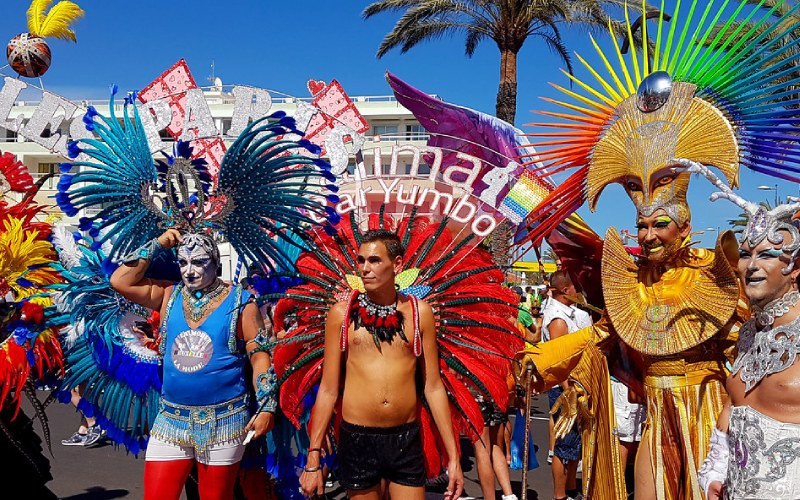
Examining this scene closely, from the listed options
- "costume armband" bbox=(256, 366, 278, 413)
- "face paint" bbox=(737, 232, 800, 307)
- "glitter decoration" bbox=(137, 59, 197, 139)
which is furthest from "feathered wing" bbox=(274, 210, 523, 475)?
"glitter decoration" bbox=(137, 59, 197, 139)

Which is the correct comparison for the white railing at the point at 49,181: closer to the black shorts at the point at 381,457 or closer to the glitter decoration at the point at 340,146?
the glitter decoration at the point at 340,146

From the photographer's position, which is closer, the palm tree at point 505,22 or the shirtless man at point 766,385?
the shirtless man at point 766,385

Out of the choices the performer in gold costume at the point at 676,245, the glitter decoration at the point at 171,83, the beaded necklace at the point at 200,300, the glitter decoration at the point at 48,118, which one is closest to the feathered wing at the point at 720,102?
the performer in gold costume at the point at 676,245

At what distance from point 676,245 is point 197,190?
2646 mm

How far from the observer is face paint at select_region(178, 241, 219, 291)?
3.82 meters

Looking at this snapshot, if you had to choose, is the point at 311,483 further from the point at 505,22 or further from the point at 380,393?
the point at 505,22

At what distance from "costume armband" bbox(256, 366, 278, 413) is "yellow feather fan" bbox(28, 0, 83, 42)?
5.14 metres

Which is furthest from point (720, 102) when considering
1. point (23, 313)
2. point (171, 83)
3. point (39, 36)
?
point (171, 83)

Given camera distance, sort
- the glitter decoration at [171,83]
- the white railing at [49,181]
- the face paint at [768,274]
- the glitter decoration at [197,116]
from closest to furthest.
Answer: the face paint at [768,274], the glitter decoration at [197,116], the white railing at [49,181], the glitter decoration at [171,83]

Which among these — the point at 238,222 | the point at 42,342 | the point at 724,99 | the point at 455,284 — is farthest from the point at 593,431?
the point at 42,342

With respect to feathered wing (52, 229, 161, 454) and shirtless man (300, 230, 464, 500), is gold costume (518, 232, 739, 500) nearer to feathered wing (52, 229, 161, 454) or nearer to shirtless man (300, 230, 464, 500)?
shirtless man (300, 230, 464, 500)

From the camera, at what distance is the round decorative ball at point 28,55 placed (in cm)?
667

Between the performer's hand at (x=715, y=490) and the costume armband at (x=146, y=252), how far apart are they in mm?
2952

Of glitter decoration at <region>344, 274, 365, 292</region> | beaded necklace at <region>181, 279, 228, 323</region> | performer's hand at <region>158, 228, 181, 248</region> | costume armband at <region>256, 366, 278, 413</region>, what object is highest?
performer's hand at <region>158, 228, 181, 248</region>
